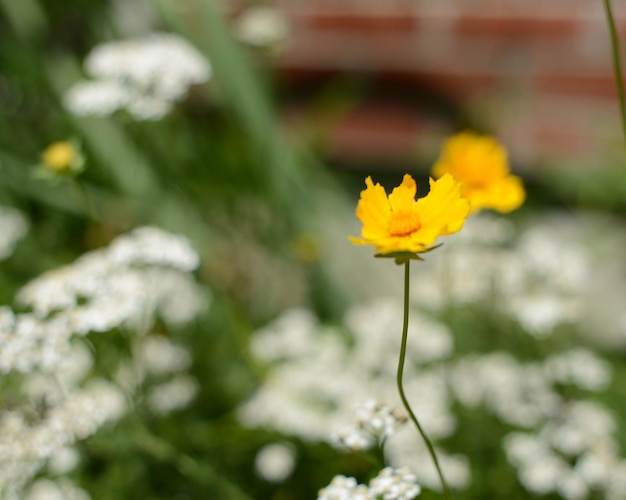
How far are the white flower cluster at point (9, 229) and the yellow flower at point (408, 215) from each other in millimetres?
505

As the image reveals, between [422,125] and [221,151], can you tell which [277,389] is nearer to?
[221,151]

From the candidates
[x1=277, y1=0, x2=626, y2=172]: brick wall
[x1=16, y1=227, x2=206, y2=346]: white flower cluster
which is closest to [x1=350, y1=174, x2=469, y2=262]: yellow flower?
[x1=16, y1=227, x2=206, y2=346]: white flower cluster

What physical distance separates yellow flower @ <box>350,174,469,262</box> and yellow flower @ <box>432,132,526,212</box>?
0.18 m

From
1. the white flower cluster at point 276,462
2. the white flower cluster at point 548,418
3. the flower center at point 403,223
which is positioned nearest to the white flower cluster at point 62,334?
the white flower cluster at point 276,462

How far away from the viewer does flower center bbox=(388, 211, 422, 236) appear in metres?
0.43

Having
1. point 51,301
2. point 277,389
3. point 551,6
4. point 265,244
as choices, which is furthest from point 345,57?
point 51,301

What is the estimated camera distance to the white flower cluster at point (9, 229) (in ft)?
2.67

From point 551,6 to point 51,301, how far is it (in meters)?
1.14

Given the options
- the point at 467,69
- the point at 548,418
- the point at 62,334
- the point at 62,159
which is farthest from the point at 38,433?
the point at 467,69

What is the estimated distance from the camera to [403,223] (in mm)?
436

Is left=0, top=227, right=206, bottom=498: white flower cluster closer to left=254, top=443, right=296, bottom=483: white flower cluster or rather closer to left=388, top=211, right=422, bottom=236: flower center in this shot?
left=254, top=443, right=296, bottom=483: white flower cluster

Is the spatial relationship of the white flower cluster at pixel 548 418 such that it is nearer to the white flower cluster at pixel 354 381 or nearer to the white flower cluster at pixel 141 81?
the white flower cluster at pixel 354 381

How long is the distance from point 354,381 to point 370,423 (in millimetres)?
294

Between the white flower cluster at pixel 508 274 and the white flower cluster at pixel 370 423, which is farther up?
the white flower cluster at pixel 508 274
